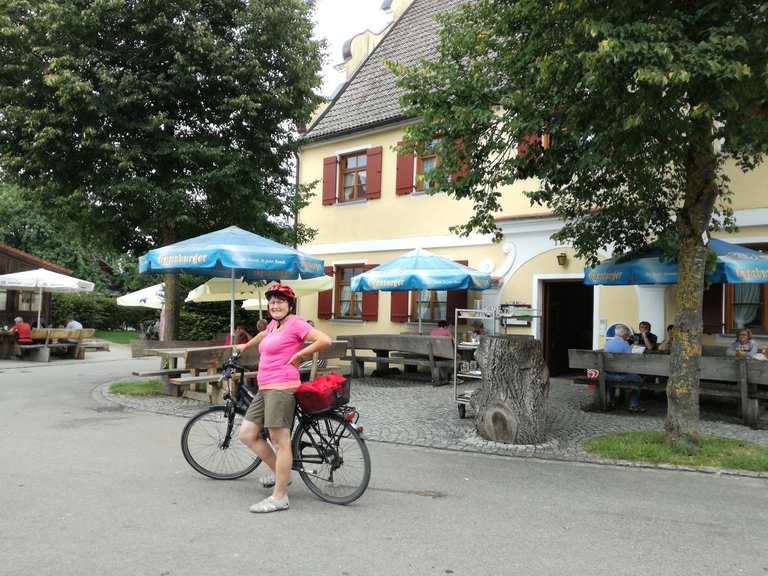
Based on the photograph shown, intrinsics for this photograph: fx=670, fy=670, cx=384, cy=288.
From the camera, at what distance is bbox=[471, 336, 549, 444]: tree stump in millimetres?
7488

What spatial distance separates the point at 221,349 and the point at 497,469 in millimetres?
5078

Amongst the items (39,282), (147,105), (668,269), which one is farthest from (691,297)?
(39,282)

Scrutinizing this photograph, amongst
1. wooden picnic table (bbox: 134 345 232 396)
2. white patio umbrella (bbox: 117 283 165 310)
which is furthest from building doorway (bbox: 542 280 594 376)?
white patio umbrella (bbox: 117 283 165 310)

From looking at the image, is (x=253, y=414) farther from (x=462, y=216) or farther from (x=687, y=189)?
(x=462, y=216)

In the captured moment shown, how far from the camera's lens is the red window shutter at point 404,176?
664 inches

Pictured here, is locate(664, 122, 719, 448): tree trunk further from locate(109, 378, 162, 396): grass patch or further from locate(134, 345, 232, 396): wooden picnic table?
locate(109, 378, 162, 396): grass patch

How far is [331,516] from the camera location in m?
4.79

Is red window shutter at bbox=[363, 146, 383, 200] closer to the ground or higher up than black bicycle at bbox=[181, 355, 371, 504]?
higher up

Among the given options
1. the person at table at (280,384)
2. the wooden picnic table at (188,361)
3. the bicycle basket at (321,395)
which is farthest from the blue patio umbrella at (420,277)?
the person at table at (280,384)

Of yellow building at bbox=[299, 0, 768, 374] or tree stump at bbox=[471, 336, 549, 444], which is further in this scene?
yellow building at bbox=[299, 0, 768, 374]

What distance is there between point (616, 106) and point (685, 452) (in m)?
3.61

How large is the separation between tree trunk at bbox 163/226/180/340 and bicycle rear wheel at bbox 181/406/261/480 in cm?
788

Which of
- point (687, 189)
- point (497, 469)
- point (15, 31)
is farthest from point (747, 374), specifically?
point (15, 31)

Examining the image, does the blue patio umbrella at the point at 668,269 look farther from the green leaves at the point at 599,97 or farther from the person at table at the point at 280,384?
the person at table at the point at 280,384
